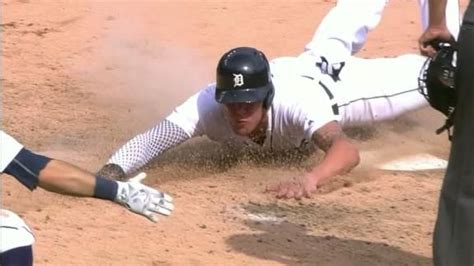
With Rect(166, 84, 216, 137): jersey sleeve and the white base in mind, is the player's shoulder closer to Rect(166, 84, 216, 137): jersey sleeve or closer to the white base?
Rect(166, 84, 216, 137): jersey sleeve

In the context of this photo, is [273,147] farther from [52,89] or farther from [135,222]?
[52,89]

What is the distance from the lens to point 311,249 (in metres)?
4.67

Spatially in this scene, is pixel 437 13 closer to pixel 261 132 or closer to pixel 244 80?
pixel 244 80

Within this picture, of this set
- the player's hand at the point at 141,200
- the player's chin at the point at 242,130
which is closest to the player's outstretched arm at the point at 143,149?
the player's chin at the point at 242,130

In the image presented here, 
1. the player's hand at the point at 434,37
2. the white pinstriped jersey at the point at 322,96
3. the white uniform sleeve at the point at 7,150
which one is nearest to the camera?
the white uniform sleeve at the point at 7,150

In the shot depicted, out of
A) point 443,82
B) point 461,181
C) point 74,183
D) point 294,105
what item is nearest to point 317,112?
point 294,105

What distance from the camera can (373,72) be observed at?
6.43 m

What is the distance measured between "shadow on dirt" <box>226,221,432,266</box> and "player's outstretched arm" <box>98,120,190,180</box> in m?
0.93

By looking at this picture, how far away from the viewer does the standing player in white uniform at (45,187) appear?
330cm

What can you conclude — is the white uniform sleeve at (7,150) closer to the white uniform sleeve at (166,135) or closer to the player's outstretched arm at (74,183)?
the player's outstretched arm at (74,183)

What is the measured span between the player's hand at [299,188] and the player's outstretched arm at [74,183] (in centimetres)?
176

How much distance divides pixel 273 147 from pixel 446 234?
239cm

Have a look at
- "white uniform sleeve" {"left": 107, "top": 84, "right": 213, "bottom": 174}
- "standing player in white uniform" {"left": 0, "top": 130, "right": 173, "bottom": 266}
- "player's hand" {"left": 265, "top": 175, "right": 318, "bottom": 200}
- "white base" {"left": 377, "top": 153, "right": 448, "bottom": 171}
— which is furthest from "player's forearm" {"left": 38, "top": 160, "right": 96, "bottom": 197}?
"white base" {"left": 377, "top": 153, "right": 448, "bottom": 171}

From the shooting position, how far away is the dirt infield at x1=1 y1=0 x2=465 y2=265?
4.69 metres
